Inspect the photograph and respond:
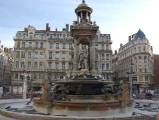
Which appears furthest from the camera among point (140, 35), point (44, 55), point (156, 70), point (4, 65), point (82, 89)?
point (4, 65)

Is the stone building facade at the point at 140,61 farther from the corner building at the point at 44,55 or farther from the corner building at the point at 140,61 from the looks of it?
the corner building at the point at 44,55

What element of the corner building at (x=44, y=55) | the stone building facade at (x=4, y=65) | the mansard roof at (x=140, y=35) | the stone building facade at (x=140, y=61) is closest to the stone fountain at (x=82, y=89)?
the corner building at (x=44, y=55)

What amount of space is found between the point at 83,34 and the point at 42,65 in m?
56.7

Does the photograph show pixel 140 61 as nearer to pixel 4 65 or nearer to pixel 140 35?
pixel 140 35

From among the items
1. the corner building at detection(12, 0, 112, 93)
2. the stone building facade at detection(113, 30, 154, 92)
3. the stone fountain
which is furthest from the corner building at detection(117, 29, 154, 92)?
the stone fountain

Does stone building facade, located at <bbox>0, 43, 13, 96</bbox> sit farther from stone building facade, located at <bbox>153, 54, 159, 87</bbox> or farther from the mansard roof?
stone building facade, located at <bbox>153, 54, 159, 87</bbox>

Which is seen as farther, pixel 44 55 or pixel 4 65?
pixel 4 65

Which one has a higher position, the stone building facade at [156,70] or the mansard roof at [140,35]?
the mansard roof at [140,35]

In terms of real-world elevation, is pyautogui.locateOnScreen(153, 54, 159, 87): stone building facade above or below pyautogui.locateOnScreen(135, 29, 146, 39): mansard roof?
below

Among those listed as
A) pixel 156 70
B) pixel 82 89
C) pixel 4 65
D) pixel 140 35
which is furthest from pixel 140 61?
pixel 82 89

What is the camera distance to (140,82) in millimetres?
85938

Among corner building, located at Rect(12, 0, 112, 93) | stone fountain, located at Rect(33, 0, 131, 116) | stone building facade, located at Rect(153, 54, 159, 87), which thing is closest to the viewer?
stone fountain, located at Rect(33, 0, 131, 116)

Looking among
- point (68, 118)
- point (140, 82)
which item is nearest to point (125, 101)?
point (68, 118)

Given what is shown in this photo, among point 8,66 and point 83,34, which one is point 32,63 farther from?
point 83,34
